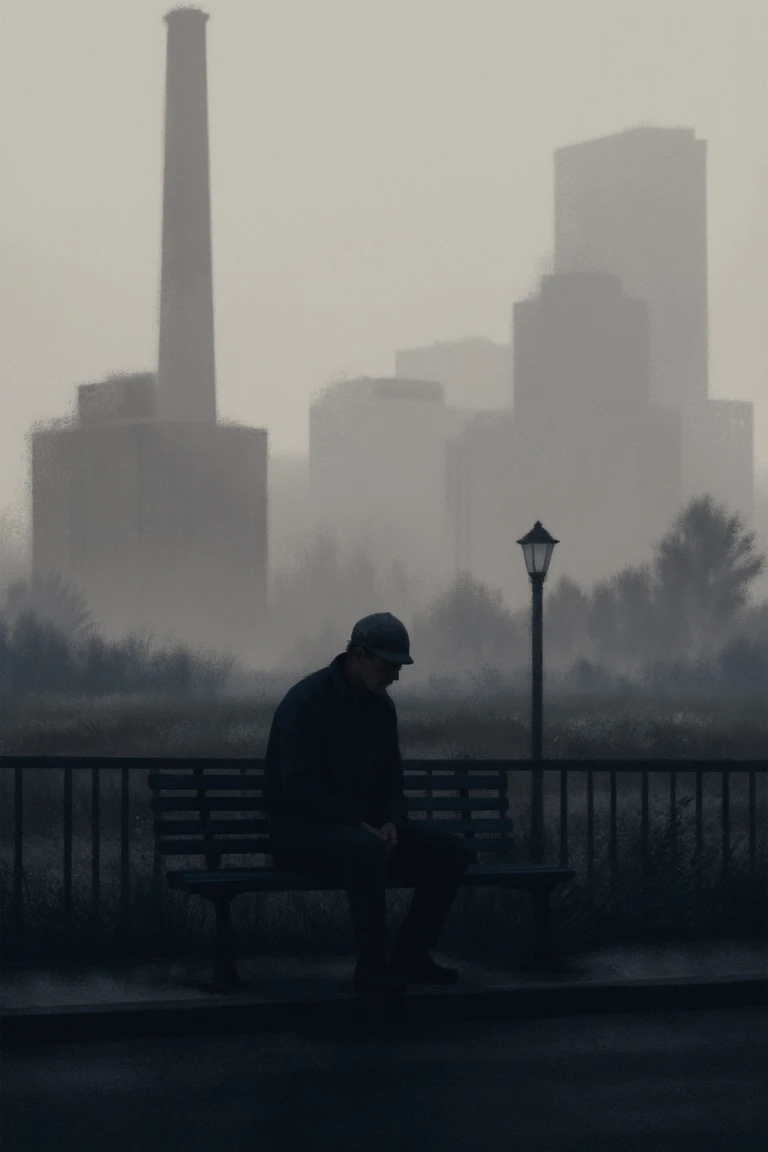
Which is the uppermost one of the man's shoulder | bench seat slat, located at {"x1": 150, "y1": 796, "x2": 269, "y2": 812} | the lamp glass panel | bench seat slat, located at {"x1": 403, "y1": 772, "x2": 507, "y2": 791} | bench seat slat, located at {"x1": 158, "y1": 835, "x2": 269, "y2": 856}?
the lamp glass panel

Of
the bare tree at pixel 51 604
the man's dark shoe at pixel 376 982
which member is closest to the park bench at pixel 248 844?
the man's dark shoe at pixel 376 982

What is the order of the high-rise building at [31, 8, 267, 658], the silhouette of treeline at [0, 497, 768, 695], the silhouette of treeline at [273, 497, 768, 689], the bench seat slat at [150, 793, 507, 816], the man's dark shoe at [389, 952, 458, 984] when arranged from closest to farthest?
1. the man's dark shoe at [389, 952, 458, 984]
2. the bench seat slat at [150, 793, 507, 816]
3. the silhouette of treeline at [0, 497, 768, 695]
4. the silhouette of treeline at [273, 497, 768, 689]
5. the high-rise building at [31, 8, 267, 658]

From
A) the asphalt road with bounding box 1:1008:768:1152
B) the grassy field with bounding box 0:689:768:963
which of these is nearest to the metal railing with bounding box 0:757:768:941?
the grassy field with bounding box 0:689:768:963

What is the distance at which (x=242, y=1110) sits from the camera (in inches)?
264

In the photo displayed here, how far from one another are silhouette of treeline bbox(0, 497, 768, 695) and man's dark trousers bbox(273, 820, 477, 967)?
10267cm

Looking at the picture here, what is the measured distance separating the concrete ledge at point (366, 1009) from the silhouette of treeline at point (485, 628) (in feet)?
337

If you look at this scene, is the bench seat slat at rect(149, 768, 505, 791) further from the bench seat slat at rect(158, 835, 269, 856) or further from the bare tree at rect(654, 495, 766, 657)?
the bare tree at rect(654, 495, 766, 657)

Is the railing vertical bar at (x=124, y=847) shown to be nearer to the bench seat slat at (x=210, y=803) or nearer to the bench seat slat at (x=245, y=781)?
the bench seat slat at (x=245, y=781)

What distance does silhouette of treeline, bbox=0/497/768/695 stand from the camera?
4700 inches

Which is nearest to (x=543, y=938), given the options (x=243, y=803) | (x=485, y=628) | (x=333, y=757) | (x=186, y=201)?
(x=333, y=757)

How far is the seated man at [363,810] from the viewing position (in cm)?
838

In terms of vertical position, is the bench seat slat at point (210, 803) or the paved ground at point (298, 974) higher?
the bench seat slat at point (210, 803)

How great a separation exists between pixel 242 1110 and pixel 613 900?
4.07m

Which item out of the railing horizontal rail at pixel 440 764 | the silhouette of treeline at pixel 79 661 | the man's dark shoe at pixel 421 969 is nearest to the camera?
the man's dark shoe at pixel 421 969
